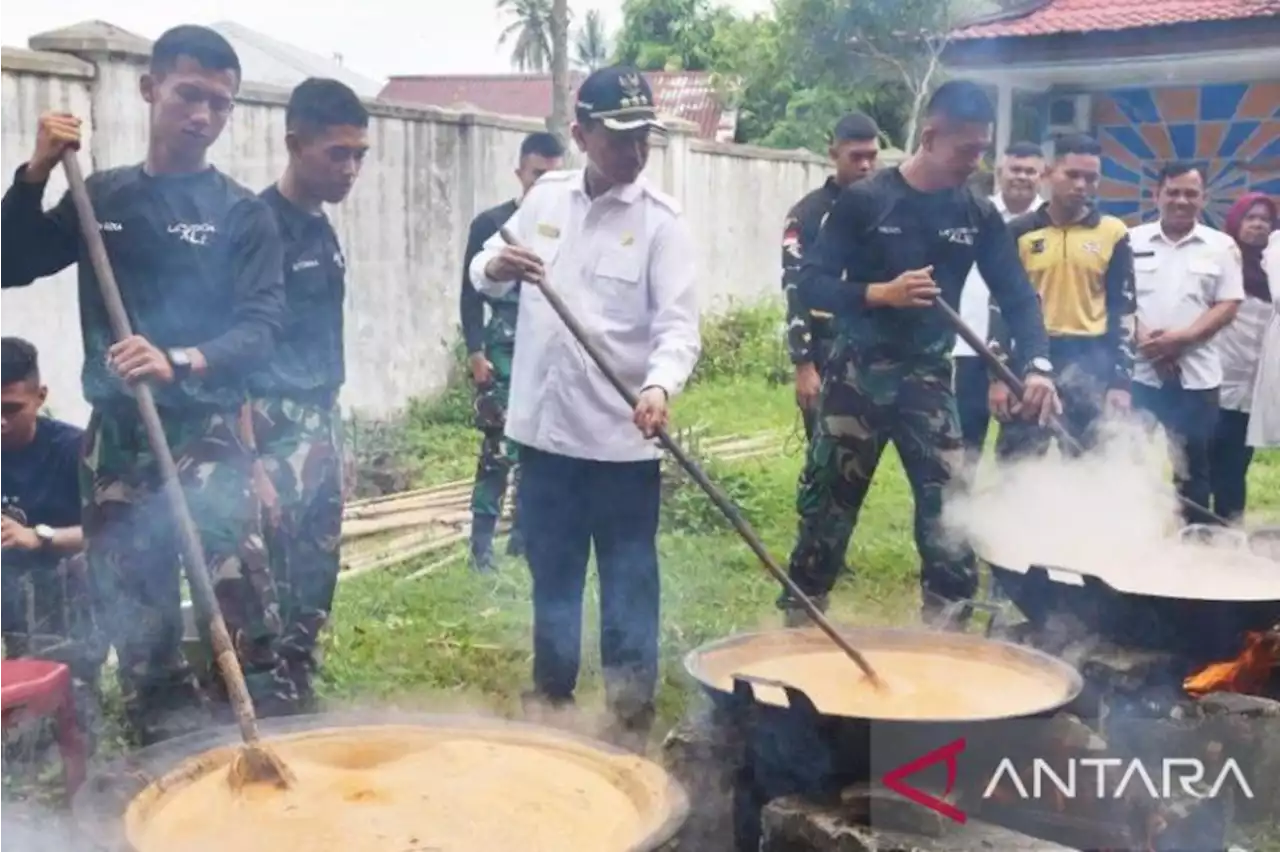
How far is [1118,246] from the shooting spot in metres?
6.19

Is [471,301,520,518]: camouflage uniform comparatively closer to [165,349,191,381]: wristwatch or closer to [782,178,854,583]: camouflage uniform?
[782,178,854,583]: camouflage uniform

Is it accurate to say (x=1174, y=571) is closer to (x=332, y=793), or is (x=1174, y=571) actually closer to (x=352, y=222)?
(x=332, y=793)

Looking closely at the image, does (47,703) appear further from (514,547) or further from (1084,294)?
(1084,294)

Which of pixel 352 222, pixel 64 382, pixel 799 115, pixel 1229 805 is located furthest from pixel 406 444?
pixel 799 115

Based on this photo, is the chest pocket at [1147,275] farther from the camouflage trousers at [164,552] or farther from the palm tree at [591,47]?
the palm tree at [591,47]

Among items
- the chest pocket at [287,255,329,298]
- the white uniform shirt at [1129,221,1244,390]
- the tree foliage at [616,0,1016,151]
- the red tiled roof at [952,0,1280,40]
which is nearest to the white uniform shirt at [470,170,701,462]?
the chest pocket at [287,255,329,298]

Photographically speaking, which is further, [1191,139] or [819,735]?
[1191,139]

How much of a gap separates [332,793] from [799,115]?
17172 millimetres

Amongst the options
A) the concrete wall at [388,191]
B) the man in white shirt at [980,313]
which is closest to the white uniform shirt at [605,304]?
the man in white shirt at [980,313]

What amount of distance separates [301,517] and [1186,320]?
4325 millimetres

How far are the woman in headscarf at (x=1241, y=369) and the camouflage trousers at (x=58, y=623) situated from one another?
17.0 ft

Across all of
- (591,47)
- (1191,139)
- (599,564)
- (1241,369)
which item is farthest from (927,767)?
(591,47)

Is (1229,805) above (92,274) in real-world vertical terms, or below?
below

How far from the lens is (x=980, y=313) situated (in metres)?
6.74
